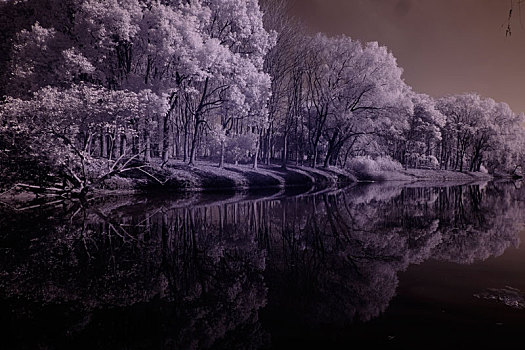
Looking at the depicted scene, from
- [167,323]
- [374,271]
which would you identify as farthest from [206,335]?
[374,271]

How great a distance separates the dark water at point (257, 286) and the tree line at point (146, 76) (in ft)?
32.7

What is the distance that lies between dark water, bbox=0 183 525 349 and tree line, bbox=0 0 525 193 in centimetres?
997

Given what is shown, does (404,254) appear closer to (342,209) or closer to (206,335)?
(206,335)

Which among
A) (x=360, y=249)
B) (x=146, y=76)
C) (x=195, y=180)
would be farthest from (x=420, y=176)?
(x=360, y=249)

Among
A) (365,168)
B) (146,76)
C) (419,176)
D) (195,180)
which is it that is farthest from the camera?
(419,176)

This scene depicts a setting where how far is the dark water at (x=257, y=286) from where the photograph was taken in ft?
14.4

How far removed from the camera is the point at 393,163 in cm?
5072

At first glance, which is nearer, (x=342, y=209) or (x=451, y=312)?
(x=451, y=312)

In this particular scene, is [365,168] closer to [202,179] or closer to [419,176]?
[419,176]

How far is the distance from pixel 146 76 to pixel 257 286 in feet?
73.9

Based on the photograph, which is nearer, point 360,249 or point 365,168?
point 360,249

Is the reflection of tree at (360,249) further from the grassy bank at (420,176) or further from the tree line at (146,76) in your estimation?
the grassy bank at (420,176)

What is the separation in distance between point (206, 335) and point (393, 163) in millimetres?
50713

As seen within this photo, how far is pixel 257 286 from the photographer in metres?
6.19
